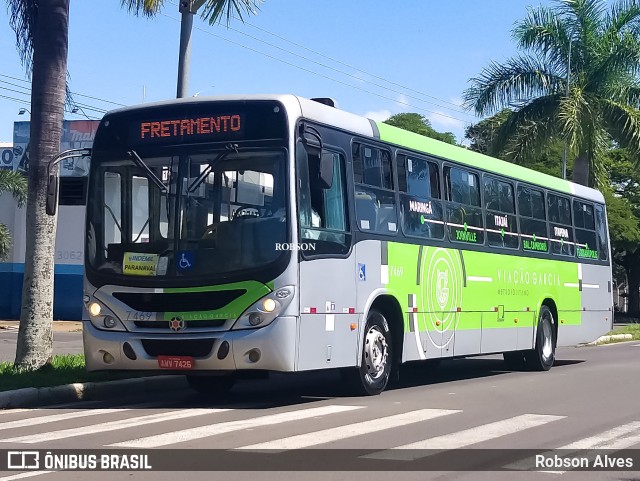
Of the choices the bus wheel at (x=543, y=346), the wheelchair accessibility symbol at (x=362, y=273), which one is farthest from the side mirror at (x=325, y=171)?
the bus wheel at (x=543, y=346)

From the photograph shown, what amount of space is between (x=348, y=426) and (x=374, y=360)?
9.91 ft

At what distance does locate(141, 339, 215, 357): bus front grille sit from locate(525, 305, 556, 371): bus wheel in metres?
8.51

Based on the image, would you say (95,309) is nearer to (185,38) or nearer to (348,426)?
(348,426)

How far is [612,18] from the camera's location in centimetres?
3102

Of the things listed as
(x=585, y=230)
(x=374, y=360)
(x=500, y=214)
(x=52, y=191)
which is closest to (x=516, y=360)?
(x=500, y=214)

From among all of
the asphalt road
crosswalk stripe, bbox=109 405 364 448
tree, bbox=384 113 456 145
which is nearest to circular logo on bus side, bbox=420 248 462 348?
the asphalt road

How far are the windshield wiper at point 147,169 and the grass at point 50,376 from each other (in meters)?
2.87

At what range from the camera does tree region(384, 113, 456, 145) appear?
2192 inches

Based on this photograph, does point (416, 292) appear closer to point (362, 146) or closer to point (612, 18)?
point (362, 146)

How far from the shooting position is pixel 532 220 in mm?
18016

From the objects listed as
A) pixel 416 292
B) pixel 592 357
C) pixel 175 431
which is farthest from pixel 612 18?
pixel 175 431

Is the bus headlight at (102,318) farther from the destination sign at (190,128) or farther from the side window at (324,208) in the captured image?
the side window at (324,208)

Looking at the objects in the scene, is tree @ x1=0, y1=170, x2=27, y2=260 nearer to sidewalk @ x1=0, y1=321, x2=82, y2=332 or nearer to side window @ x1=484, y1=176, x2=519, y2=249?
sidewalk @ x1=0, y1=321, x2=82, y2=332

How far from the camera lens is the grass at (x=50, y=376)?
497 inches
